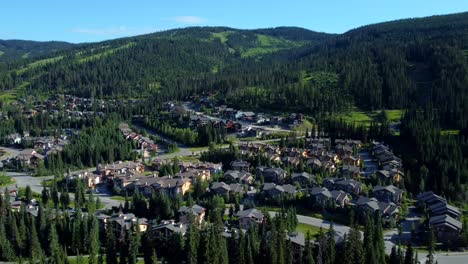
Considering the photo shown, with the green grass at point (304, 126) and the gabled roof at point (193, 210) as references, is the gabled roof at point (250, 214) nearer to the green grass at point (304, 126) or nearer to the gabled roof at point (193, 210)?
the gabled roof at point (193, 210)

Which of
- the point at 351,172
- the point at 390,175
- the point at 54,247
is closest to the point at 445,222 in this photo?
the point at 390,175

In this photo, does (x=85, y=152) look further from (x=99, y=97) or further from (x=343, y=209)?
(x=99, y=97)

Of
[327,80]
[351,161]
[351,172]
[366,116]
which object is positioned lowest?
[351,172]

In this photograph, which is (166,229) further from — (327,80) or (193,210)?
(327,80)

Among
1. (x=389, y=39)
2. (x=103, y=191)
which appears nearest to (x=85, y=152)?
(x=103, y=191)

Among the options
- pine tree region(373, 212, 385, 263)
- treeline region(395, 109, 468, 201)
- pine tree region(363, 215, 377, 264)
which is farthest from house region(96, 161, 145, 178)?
pine tree region(363, 215, 377, 264)

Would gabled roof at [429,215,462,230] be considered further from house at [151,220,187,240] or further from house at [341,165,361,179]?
house at [151,220,187,240]

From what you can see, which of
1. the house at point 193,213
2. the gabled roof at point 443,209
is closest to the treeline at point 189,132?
the house at point 193,213
